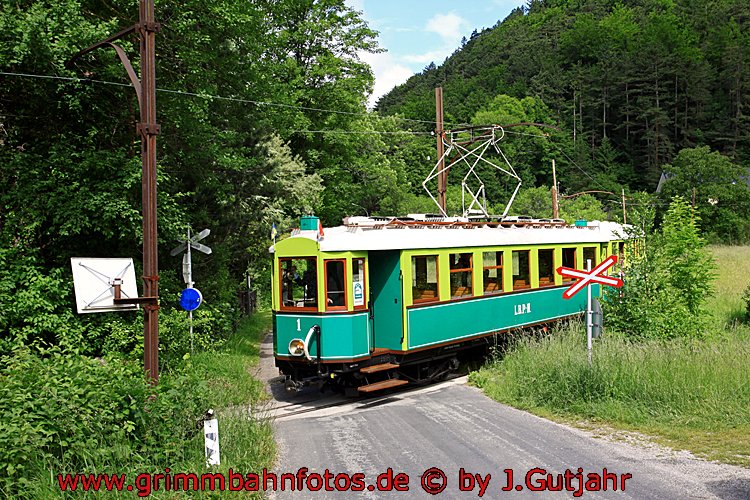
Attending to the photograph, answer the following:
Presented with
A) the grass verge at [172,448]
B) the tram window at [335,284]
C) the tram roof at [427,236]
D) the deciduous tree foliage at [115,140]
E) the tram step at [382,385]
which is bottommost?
the tram step at [382,385]

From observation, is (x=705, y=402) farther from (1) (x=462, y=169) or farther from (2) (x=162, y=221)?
(1) (x=462, y=169)

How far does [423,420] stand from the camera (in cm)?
1037

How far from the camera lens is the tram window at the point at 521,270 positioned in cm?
1603

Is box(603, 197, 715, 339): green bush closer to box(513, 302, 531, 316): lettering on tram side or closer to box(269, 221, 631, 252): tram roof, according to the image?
box(513, 302, 531, 316): lettering on tram side

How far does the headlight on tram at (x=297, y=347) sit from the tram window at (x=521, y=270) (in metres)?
5.98

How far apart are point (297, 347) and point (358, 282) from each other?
1.64m

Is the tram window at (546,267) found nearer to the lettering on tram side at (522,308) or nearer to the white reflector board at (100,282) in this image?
the lettering on tram side at (522,308)

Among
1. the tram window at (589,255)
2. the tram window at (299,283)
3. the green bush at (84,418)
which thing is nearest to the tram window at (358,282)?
the tram window at (299,283)

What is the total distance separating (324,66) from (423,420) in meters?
23.4

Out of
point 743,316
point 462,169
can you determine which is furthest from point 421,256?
point 462,169

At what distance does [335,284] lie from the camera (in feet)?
40.7

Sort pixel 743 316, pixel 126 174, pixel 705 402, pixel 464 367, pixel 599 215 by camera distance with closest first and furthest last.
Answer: pixel 705 402 < pixel 126 174 < pixel 464 367 < pixel 743 316 < pixel 599 215

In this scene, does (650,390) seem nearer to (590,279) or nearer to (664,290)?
(590,279)

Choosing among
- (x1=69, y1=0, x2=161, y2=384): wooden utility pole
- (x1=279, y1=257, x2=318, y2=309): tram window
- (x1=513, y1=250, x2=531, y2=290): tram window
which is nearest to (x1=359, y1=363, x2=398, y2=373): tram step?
(x1=279, y1=257, x2=318, y2=309): tram window
